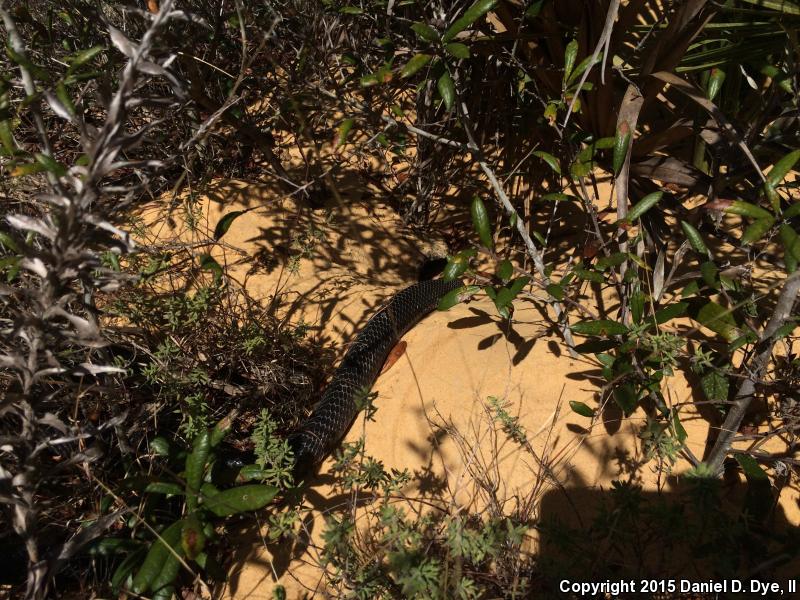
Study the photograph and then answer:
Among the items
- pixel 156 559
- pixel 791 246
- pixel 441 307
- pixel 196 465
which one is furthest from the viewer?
pixel 441 307

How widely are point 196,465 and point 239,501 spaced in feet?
0.74

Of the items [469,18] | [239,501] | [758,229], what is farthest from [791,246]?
[239,501]

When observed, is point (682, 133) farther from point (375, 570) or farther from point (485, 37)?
point (375, 570)

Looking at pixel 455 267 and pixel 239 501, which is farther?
pixel 455 267

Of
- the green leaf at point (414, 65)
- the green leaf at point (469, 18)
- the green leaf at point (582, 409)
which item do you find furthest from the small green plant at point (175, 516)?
the green leaf at point (469, 18)

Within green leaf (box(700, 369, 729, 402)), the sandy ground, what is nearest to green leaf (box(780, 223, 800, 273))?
green leaf (box(700, 369, 729, 402))

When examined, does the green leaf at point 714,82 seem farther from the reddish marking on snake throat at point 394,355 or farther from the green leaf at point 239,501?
the green leaf at point 239,501

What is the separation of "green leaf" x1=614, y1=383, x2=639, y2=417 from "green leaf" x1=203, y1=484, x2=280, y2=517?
4.52ft

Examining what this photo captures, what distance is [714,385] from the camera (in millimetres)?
2404

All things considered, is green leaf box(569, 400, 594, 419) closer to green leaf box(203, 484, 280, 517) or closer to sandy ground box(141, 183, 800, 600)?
sandy ground box(141, 183, 800, 600)

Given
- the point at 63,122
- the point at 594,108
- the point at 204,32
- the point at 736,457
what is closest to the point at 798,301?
the point at 736,457

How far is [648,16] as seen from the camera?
3.29 m

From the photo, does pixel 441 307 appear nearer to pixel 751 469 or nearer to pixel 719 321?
pixel 719 321

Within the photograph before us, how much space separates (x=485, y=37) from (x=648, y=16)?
110cm
